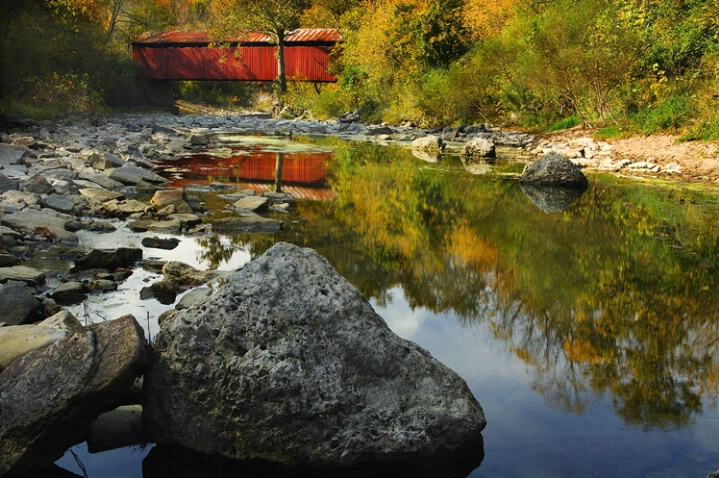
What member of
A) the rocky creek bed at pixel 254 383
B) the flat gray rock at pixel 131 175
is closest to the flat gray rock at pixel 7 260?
the rocky creek bed at pixel 254 383

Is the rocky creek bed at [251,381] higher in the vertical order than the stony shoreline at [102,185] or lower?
higher

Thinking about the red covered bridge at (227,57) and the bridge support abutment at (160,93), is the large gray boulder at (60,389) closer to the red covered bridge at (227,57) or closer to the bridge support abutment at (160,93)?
the red covered bridge at (227,57)

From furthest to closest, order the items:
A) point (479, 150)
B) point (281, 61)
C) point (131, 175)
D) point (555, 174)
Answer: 1. point (281, 61)
2. point (479, 150)
3. point (555, 174)
4. point (131, 175)

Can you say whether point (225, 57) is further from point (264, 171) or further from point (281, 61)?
point (264, 171)

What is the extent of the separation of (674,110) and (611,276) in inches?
474

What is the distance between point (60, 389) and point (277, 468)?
3.65 ft

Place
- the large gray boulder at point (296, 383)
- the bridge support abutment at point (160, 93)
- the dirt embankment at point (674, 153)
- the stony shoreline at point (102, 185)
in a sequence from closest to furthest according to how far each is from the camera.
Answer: the large gray boulder at point (296, 383), the stony shoreline at point (102, 185), the dirt embankment at point (674, 153), the bridge support abutment at point (160, 93)

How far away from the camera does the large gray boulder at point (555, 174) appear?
13.9 metres

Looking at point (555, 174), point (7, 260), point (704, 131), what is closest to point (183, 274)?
point (7, 260)

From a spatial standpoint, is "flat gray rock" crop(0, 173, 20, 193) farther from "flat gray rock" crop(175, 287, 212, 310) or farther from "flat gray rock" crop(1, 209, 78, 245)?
"flat gray rock" crop(175, 287, 212, 310)

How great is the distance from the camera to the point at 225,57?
4466 cm

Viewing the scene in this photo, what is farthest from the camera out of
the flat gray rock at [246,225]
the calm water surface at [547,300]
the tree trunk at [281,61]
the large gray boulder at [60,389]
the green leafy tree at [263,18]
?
the tree trunk at [281,61]

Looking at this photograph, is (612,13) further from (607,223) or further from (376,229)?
(376,229)

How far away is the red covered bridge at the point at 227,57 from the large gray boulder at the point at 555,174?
30.4 metres
